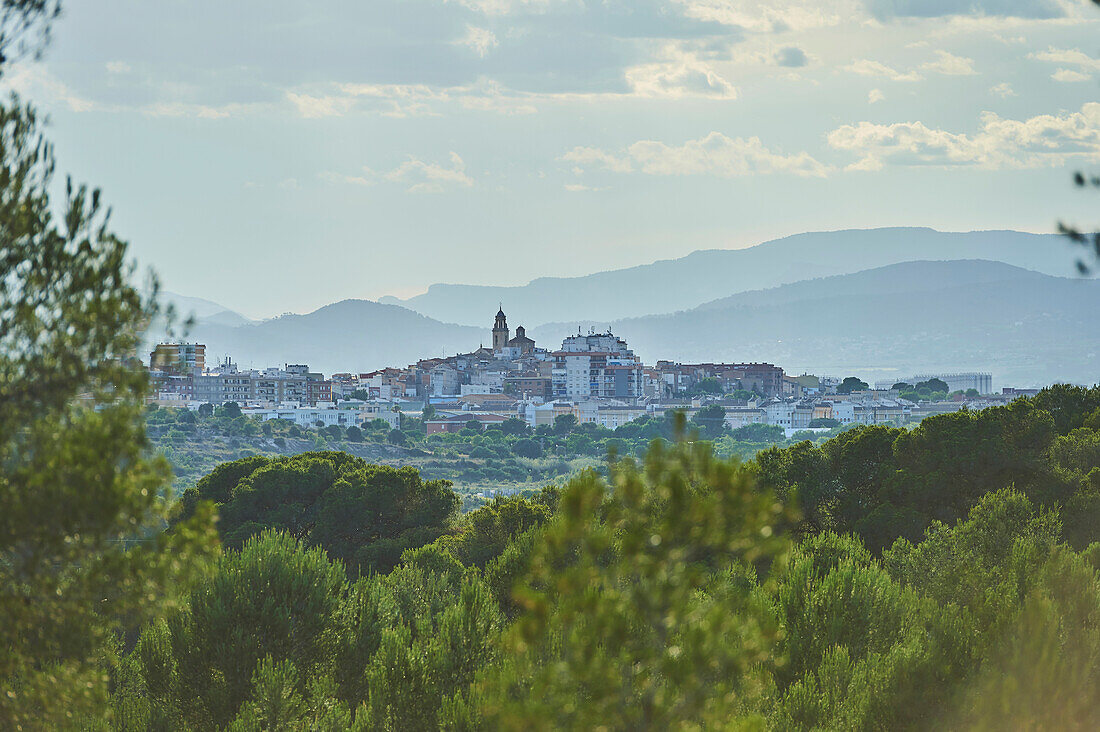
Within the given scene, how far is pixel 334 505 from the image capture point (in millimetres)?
20328

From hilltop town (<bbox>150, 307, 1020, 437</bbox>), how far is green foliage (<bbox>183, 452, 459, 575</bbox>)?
77.6 m

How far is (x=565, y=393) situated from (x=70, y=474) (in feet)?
416

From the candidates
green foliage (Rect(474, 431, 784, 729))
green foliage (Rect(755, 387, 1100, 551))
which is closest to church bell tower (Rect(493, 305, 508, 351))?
green foliage (Rect(755, 387, 1100, 551))

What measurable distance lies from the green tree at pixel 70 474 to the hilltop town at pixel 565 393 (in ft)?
306

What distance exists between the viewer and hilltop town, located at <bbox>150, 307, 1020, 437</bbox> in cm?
10438

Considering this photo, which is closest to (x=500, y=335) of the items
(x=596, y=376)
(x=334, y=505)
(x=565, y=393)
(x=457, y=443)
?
(x=565, y=393)

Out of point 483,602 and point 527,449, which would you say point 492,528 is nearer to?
point 483,602

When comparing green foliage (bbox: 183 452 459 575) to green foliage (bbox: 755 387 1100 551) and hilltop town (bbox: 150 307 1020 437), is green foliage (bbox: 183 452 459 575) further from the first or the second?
hilltop town (bbox: 150 307 1020 437)

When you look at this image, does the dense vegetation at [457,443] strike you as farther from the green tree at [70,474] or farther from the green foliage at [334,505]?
the green tree at [70,474]

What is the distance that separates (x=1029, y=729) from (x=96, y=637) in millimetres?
4804

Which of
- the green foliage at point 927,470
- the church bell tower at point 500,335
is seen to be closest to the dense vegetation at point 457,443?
the green foliage at point 927,470

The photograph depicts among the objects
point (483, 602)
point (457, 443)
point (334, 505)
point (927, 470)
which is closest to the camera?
point (483, 602)

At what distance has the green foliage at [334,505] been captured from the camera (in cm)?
1988

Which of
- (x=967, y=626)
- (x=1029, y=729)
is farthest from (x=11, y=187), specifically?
(x=967, y=626)
